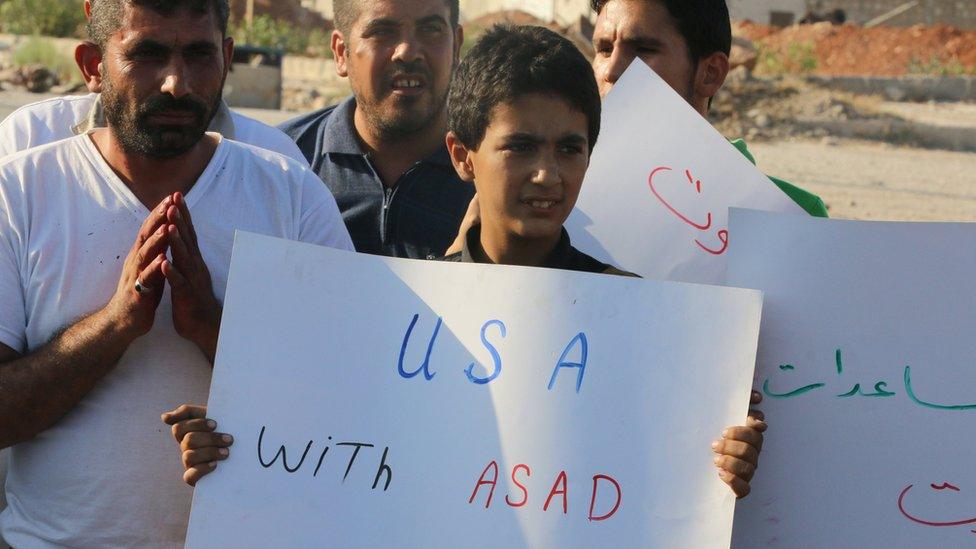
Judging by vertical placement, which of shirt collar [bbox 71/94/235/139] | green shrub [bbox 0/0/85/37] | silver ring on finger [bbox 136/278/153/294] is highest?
green shrub [bbox 0/0/85/37]

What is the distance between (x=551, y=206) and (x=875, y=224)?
1.86 feet

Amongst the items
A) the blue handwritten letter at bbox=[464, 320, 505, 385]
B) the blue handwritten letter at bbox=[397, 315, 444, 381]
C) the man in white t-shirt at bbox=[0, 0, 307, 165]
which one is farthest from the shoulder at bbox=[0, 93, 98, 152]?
the blue handwritten letter at bbox=[464, 320, 505, 385]

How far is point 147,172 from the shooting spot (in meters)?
2.35

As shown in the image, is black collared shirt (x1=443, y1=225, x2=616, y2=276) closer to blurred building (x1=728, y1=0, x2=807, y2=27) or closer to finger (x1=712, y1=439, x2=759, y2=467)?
finger (x1=712, y1=439, x2=759, y2=467)

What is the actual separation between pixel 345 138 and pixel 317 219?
991 mm

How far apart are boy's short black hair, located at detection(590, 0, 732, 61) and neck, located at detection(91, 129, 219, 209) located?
3.89ft

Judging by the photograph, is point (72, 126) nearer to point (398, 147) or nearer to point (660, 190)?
point (398, 147)

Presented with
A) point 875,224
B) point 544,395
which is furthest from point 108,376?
point 875,224

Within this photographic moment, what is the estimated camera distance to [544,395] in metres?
2.15

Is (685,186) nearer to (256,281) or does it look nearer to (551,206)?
(551,206)

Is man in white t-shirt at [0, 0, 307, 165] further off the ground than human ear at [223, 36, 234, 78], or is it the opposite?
human ear at [223, 36, 234, 78]

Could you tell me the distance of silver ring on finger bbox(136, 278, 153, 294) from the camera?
2.12 meters

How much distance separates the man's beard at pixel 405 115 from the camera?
3.33 metres

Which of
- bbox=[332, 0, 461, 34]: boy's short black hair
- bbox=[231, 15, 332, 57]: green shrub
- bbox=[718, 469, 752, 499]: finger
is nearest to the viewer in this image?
bbox=[718, 469, 752, 499]: finger
